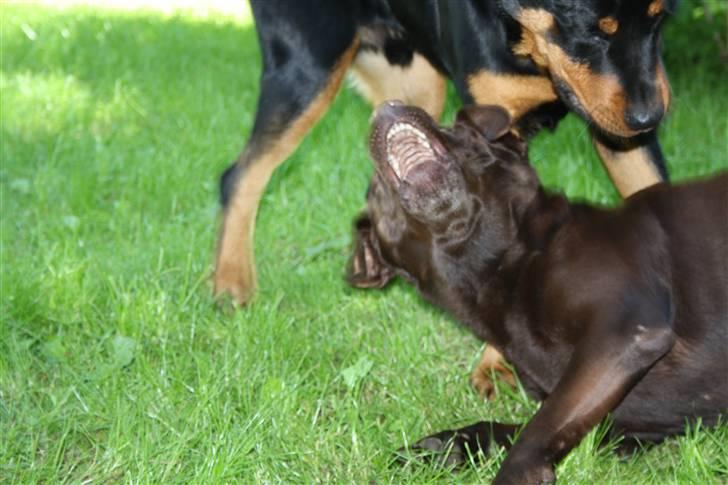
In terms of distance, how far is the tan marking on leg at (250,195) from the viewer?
521 centimetres

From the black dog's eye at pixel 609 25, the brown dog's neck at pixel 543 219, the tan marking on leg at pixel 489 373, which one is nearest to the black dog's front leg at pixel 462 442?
the tan marking on leg at pixel 489 373

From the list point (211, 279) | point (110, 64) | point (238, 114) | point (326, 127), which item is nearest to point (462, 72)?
point (211, 279)

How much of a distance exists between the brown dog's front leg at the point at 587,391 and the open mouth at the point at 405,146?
0.96 meters

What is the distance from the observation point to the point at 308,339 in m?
4.48

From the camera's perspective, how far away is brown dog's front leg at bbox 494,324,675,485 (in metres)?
3.30

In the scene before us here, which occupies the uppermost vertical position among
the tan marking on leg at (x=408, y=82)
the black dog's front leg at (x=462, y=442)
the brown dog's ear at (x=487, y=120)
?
the brown dog's ear at (x=487, y=120)

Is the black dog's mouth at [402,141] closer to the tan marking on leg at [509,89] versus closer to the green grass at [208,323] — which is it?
the tan marking on leg at [509,89]

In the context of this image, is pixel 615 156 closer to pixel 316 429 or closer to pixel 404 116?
pixel 404 116

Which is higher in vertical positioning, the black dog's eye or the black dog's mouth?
the black dog's eye

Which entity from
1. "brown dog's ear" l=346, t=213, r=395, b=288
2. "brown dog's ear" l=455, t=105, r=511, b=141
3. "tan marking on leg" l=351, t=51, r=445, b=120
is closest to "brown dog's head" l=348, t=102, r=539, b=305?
"brown dog's ear" l=455, t=105, r=511, b=141

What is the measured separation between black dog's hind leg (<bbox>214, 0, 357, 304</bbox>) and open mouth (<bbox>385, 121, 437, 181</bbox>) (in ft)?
4.10

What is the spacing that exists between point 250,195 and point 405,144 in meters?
1.42

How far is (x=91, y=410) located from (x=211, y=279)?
140 centimetres

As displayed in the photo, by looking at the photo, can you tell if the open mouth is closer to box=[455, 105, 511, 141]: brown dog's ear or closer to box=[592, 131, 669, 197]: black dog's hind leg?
box=[455, 105, 511, 141]: brown dog's ear
